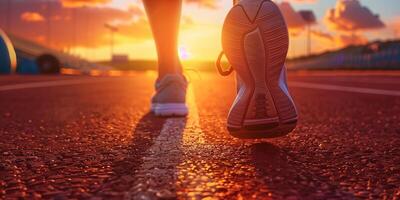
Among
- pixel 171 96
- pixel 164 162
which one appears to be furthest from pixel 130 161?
pixel 171 96

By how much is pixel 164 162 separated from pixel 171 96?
133 centimetres

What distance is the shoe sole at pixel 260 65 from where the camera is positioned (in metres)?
1.71

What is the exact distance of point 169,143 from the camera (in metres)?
1.91

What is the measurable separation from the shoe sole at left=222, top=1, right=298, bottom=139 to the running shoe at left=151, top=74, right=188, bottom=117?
1.11 m

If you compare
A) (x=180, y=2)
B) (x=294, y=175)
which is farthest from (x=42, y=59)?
(x=294, y=175)

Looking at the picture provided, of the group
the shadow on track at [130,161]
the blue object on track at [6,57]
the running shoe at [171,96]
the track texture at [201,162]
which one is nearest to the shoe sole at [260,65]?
the track texture at [201,162]

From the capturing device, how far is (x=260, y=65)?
1.73 metres

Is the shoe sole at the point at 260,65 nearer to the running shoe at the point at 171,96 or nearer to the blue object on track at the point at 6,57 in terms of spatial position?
the running shoe at the point at 171,96

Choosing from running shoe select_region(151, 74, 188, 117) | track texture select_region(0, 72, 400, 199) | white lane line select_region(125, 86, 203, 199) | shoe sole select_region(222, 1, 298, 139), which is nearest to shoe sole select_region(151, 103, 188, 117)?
running shoe select_region(151, 74, 188, 117)

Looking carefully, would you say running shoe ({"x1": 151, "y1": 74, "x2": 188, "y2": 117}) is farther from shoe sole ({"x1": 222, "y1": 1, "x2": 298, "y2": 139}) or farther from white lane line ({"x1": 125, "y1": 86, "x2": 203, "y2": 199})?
shoe sole ({"x1": 222, "y1": 1, "x2": 298, "y2": 139})

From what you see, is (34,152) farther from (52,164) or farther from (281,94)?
(281,94)

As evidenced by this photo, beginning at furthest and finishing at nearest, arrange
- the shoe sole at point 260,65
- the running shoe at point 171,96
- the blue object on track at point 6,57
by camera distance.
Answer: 1. the blue object on track at point 6,57
2. the running shoe at point 171,96
3. the shoe sole at point 260,65

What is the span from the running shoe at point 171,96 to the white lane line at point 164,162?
1.14 feet

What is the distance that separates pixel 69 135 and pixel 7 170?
29.3 inches
